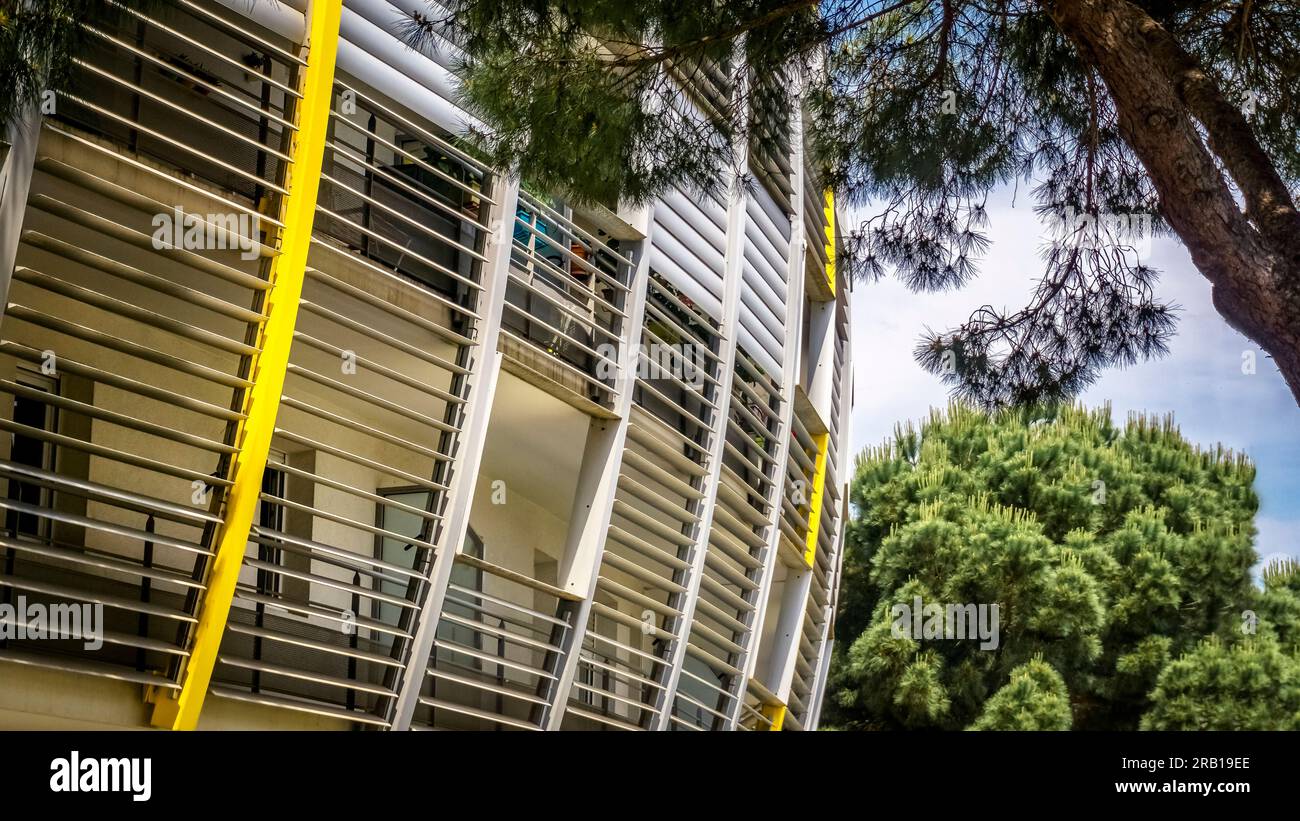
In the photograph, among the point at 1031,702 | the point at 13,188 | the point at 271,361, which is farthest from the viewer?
the point at 1031,702

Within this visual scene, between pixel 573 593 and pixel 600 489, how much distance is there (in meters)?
0.88

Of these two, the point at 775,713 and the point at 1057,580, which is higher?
the point at 1057,580

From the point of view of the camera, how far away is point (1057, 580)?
87.8ft

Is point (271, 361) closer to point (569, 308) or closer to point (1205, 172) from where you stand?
point (569, 308)

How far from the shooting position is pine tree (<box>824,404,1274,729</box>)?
2669 cm

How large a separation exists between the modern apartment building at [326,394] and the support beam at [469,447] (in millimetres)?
20

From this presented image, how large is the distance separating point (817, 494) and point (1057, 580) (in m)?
10.8

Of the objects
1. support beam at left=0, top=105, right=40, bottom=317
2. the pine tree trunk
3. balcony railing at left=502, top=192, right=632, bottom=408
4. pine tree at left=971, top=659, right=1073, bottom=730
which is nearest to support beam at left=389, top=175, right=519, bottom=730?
balcony railing at left=502, top=192, right=632, bottom=408

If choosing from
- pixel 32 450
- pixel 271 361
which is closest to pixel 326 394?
pixel 32 450

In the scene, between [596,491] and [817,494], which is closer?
[596,491]

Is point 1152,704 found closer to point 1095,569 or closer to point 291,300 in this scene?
point 1095,569

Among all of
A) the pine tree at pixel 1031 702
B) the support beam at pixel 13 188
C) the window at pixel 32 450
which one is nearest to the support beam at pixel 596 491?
the window at pixel 32 450

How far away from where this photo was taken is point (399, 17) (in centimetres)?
959
